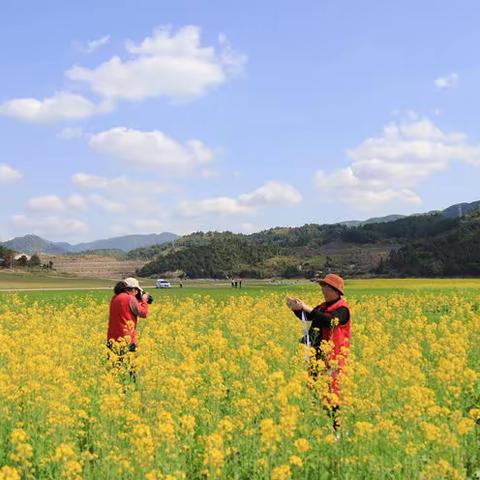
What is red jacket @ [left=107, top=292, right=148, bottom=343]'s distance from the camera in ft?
32.7

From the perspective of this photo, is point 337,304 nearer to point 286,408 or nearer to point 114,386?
point 286,408

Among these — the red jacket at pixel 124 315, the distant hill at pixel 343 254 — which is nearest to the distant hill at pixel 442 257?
the distant hill at pixel 343 254

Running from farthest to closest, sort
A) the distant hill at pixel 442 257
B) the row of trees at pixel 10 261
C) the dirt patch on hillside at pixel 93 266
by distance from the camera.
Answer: the dirt patch on hillside at pixel 93 266 → the row of trees at pixel 10 261 → the distant hill at pixel 442 257

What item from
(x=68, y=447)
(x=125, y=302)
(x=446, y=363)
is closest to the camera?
(x=68, y=447)

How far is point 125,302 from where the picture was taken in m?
10.0

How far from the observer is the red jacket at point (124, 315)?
9.98 meters

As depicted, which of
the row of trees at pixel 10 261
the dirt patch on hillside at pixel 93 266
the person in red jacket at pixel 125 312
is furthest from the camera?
the dirt patch on hillside at pixel 93 266

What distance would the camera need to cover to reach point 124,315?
10.0 meters

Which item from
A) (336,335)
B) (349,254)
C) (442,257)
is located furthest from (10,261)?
(336,335)

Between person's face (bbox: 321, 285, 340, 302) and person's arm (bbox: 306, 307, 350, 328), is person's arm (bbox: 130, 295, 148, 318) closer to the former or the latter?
person's arm (bbox: 306, 307, 350, 328)

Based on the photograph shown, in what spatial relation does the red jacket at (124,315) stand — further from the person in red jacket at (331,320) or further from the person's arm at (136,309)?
the person in red jacket at (331,320)

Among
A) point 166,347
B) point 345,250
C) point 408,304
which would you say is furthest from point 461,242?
point 166,347

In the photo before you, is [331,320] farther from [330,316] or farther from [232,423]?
[232,423]

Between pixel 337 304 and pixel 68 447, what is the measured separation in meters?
3.91
